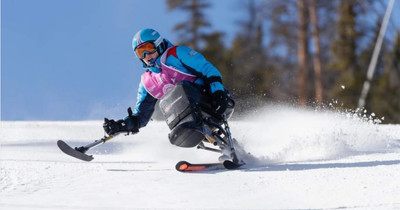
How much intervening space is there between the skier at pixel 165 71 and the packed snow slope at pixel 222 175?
1.59 ft

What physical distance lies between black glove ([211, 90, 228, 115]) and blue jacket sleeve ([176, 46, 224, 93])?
2.6 inches

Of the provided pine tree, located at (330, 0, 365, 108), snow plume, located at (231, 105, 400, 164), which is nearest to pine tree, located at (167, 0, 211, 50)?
pine tree, located at (330, 0, 365, 108)

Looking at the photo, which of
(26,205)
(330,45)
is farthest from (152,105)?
(330,45)

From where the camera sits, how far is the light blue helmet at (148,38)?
5883 mm

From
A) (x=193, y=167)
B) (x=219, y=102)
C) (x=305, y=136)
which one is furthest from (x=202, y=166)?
(x=305, y=136)

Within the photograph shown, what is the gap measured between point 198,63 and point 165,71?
405 millimetres

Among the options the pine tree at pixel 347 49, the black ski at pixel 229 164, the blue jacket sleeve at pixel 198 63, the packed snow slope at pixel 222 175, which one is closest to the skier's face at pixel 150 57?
the blue jacket sleeve at pixel 198 63

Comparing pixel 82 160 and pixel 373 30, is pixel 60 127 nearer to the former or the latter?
pixel 82 160

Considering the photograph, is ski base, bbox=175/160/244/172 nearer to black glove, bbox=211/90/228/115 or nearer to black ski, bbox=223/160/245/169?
black ski, bbox=223/160/245/169

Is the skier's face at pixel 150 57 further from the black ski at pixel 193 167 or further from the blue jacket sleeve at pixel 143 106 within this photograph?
the black ski at pixel 193 167

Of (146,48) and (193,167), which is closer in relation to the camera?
(193,167)

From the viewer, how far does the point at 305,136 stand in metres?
6.76

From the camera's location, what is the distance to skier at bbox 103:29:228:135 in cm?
562

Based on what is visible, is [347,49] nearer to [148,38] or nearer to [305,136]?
[305,136]
